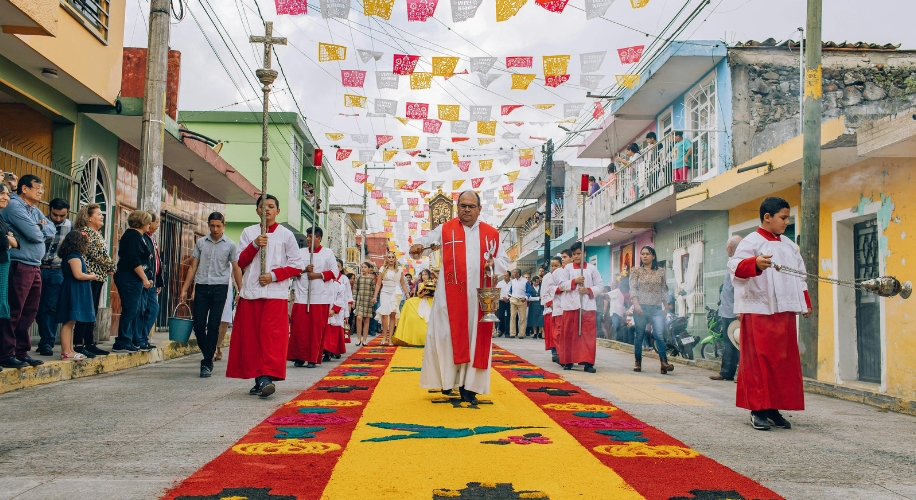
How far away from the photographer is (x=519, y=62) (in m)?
12.8

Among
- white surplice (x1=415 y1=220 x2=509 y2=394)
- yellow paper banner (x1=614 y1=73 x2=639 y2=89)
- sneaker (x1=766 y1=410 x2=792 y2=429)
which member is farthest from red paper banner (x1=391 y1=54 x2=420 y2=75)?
sneaker (x1=766 y1=410 x2=792 y2=429)

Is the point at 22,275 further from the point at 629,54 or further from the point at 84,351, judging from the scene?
the point at 629,54

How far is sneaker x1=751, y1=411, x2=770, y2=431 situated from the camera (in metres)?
5.36

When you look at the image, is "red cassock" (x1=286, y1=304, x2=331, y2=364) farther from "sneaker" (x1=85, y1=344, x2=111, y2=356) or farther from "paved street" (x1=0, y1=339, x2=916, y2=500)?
"sneaker" (x1=85, y1=344, x2=111, y2=356)

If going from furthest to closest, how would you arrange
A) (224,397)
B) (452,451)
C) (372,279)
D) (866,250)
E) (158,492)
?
1. (372,279)
2. (866,250)
3. (224,397)
4. (452,451)
5. (158,492)

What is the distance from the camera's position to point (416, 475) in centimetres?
350

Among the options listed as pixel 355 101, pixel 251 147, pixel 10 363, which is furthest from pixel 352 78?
pixel 251 147

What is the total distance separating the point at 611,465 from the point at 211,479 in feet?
6.24

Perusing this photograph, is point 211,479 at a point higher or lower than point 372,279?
lower

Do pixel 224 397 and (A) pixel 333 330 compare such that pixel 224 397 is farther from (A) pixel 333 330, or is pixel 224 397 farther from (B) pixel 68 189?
(B) pixel 68 189

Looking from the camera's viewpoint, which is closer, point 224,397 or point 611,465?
point 611,465

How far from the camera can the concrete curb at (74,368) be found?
21.8ft

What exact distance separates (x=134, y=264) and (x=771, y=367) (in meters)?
6.72

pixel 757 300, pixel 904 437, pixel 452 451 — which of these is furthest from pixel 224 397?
pixel 904 437
